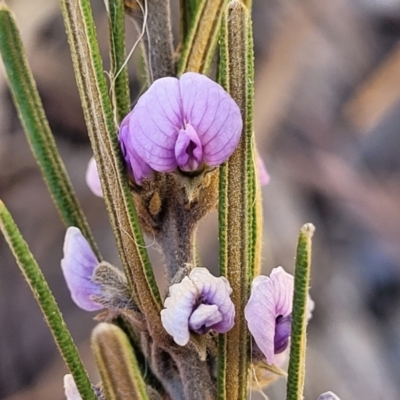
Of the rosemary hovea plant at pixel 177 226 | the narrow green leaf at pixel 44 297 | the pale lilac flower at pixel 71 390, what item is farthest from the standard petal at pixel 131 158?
the pale lilac flower at pixel 71 390

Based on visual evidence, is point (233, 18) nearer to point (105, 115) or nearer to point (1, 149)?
point (105, 115)

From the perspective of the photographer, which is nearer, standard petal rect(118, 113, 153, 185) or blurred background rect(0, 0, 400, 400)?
standard petal rect(118, 113, 153, 185)

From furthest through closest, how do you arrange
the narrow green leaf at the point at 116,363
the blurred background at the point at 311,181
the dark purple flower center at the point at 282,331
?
the blurred background at the point at 311,181 < the dark purple flower center at the point at 282,331 < the narrow green leaf at the point at 116,363

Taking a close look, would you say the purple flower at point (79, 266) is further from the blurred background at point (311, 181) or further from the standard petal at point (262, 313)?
the blurred background at point (311, 181)

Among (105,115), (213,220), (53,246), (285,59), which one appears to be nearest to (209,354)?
(105,115)

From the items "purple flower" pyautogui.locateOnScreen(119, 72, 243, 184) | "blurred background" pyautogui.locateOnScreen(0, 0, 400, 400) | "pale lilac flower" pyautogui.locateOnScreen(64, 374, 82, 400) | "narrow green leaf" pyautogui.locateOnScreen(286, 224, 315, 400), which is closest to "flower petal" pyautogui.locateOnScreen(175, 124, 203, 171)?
"purple flower" pyautogui.locateOnScreen(119, 72, 243, 184)

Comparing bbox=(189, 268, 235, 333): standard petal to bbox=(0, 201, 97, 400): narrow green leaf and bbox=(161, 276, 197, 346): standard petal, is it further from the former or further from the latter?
bbox=(0, 201, 97, 400): narrow green leaf

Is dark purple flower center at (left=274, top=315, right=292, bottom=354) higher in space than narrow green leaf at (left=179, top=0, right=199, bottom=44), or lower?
lower
